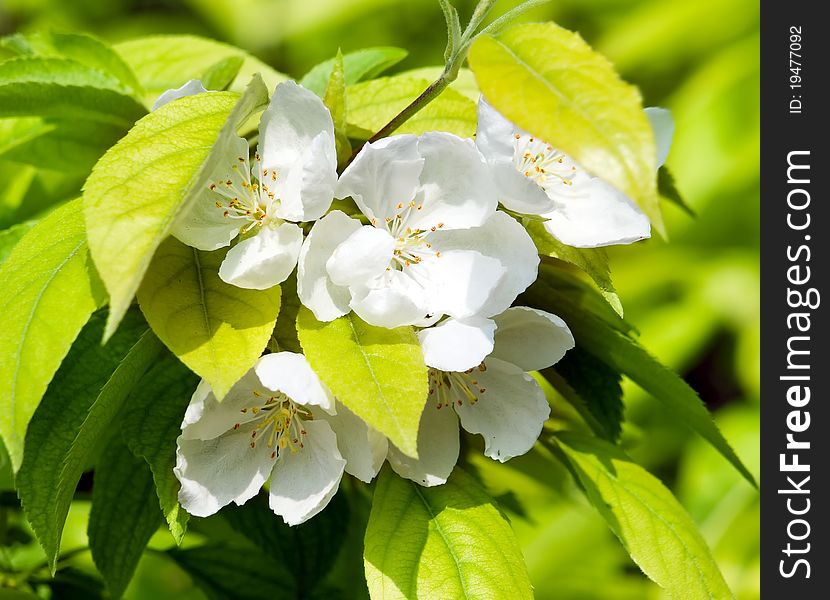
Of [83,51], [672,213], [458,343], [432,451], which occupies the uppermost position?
[83,51]

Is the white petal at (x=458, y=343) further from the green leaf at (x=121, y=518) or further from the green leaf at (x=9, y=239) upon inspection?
the green leaf at (x=9, y=239)

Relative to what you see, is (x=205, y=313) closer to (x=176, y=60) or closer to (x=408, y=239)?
(x=408, y=239)

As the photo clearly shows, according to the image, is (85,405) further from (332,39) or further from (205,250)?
(332,39)

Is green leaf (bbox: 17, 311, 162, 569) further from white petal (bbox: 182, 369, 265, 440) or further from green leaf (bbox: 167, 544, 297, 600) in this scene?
green leaf (bbox: 167, 544, 297, 600)

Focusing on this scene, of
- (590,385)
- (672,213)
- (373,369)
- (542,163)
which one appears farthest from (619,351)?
(672,213)

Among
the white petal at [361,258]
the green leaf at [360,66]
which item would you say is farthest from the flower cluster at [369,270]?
the green leaf at [360,66]

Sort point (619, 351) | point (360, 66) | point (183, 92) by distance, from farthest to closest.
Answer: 1. point (360, 66)
2. point (619, 351)
3. point (183, 92)
